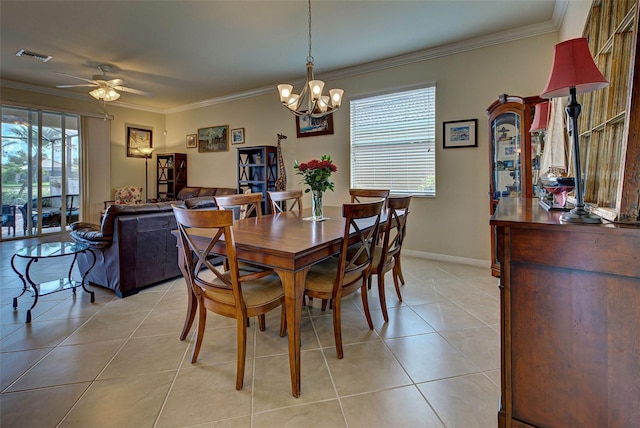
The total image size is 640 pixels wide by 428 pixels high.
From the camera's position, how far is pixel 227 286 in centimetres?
163

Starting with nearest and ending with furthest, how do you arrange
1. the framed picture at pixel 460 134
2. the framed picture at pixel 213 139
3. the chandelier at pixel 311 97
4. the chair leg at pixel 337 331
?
the chair leg at pixel 337 331 → the chandelier at pixel 311 97 → the framed picture at pixel 460 134 → the framed picture at pixel 213 139

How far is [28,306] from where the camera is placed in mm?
2578

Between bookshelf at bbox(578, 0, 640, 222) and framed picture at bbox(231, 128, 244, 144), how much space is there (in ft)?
16.9

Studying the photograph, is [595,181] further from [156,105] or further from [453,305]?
[156,105]

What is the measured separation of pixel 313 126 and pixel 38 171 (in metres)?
5.07

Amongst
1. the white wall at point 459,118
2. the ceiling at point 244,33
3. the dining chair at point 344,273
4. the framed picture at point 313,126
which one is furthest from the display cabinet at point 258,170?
the dining chair at point 344,273

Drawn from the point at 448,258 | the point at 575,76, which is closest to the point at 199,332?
the point at 575,76

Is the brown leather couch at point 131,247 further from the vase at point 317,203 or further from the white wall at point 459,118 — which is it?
the white wall at point 459,118

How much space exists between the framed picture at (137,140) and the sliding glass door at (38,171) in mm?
898

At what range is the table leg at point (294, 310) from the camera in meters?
1.49

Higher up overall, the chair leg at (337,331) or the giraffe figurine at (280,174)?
the giraffe figurine at (280,174)

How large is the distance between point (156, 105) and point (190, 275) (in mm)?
6298

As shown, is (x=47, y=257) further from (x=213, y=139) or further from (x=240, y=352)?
(x=213, y=139)

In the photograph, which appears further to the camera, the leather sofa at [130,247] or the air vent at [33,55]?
the air vent at [33,55]
